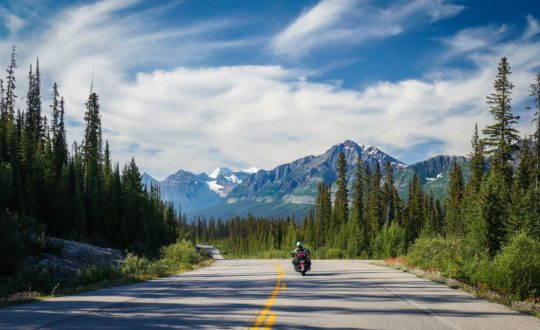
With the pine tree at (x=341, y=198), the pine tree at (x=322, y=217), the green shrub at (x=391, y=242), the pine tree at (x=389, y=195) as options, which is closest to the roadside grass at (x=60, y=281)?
the green shrub at (x=391, y=242)

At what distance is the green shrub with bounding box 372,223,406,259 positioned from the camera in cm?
6456

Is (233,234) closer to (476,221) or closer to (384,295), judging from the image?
(476,221)

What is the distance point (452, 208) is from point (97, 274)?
6109 centimetres

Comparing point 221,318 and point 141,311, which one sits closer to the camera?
point 221,318

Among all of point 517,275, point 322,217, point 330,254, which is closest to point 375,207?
point 330,254

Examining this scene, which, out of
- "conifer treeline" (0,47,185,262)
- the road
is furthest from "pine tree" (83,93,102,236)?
the road

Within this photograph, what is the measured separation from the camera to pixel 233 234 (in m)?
179

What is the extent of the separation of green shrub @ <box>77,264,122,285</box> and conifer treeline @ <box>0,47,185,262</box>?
17569 millimetres

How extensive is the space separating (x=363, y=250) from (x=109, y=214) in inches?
1618

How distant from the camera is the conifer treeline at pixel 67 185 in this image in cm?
4934

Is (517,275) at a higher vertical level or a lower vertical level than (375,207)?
lower

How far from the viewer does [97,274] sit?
1897 centimetres

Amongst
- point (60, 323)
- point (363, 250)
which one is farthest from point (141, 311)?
point (363, 250)

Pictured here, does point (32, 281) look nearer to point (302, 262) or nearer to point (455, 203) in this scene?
point (302, 262)
